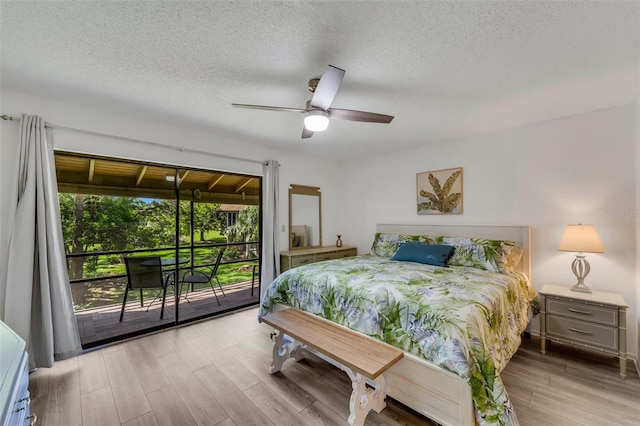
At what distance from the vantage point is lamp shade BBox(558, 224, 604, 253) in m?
2.41

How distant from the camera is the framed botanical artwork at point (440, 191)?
3.64m

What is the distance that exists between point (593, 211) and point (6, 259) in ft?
18.0

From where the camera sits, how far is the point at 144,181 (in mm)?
3273

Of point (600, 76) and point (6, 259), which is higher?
point (600, 76)

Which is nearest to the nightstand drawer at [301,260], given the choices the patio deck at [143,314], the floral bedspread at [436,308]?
the patio deck at [143,314]

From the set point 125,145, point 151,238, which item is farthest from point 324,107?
point 151,238

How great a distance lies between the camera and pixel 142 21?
152 centimetres

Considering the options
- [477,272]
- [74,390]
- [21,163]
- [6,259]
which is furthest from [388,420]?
[21,163]

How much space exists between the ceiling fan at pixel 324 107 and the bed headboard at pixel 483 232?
2147 mm

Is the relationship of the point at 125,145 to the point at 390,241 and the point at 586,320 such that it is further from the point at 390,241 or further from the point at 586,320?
the point at 586,320

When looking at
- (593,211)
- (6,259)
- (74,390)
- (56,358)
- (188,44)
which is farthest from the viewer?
(593,211)

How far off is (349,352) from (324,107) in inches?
70.4

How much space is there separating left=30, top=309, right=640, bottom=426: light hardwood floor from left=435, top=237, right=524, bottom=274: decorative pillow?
2.84ft

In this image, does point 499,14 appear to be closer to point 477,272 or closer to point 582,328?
point 477,272
